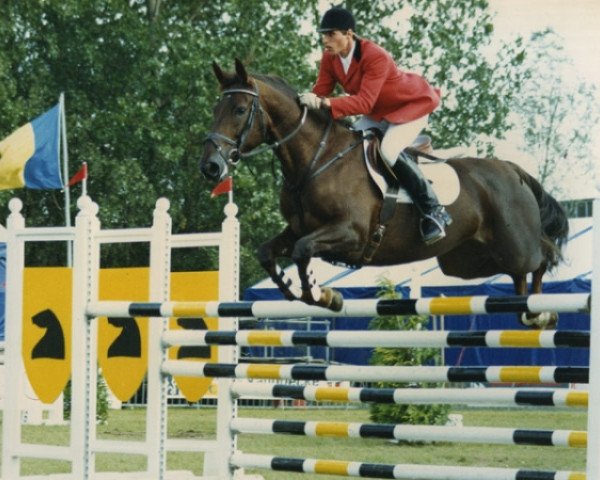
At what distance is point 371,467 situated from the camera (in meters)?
5.00

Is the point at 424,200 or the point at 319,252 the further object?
the point at 424,200

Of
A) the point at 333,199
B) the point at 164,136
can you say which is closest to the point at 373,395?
the point at 333,199

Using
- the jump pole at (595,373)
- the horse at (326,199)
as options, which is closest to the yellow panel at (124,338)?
the horse at (326,199)

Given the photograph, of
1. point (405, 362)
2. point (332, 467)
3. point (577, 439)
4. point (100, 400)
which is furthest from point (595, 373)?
point (100, 400)

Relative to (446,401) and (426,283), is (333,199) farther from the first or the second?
(426,283)

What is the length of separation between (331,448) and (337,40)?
504 cm

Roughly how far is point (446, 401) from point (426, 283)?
1164cm

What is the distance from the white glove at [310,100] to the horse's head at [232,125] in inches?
9.1

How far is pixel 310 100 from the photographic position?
562cm

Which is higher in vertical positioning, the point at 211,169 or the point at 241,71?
the point at 241,71

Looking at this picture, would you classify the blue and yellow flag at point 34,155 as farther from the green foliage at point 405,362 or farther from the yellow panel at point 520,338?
the yellow panel at point 520,338

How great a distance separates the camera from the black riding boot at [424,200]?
571 cm

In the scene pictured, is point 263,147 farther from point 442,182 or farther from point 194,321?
point 194,321

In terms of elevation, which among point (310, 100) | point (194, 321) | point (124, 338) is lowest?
point (124, 338)
